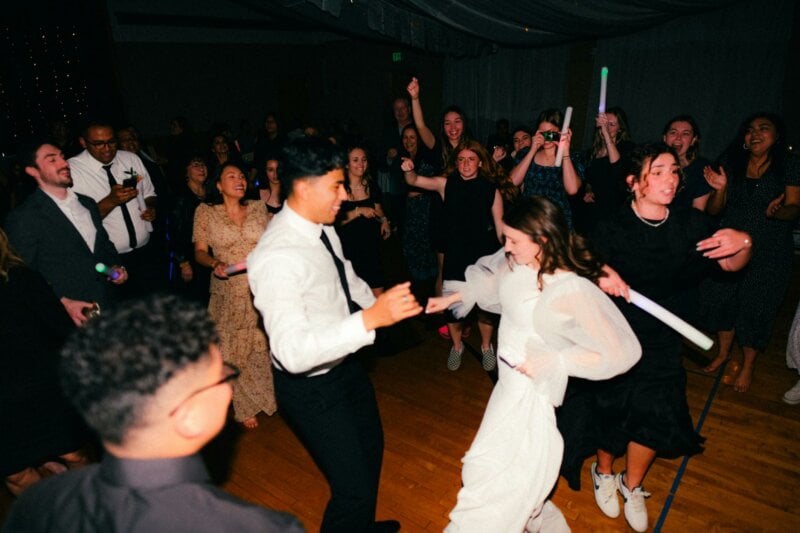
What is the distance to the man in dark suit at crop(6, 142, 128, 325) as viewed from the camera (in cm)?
255

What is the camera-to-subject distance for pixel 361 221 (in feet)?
11.4

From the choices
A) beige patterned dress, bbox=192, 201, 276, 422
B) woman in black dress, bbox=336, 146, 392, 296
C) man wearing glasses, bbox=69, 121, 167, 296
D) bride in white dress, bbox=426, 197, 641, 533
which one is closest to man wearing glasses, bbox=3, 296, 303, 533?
bride in white dress, bbox=426, 197, 641, 533

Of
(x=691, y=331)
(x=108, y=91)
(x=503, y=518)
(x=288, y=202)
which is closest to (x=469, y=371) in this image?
(x=503, y=518)

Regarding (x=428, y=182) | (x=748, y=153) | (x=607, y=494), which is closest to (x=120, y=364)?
(x=607, y=494)

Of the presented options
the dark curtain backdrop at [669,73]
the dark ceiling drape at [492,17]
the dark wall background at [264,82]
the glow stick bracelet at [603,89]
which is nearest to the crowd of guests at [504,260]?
the glow stick bracelet at [603,89]

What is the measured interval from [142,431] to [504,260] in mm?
1701

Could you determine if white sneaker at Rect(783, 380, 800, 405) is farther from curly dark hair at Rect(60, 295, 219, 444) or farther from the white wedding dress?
curly dark hair at Rect(60, 295, 219, 444)

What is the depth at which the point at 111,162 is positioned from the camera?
3537mm

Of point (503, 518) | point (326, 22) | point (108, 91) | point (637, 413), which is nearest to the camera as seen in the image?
point (503, 518)

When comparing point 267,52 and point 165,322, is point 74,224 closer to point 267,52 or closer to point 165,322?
point 165,322

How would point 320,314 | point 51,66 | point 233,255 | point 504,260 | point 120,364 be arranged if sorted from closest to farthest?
point 120,364
point 320,314
point 504,260
point 233,255
point 51,66

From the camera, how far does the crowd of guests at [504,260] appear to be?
6.40ft

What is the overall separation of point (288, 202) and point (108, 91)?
8.72 metres

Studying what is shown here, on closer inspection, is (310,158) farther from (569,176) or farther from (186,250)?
(569,176)
